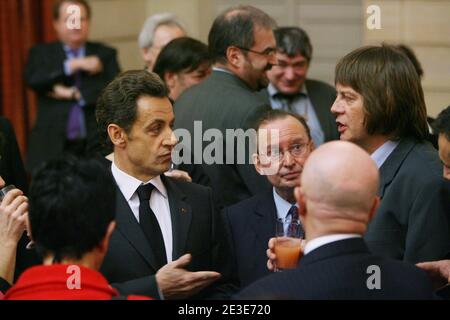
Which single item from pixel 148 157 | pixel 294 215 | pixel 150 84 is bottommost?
pixel 294 215

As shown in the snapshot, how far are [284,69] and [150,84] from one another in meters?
2.66

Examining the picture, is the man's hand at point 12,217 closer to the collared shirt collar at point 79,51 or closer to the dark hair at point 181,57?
the dark hair at point 181,57

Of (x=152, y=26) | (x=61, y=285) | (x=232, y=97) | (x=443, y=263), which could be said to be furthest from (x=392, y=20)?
(x=61, y=285)

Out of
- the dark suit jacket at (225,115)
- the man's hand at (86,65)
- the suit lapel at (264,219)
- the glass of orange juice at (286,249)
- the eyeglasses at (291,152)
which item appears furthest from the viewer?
the man's hand at (86,65)

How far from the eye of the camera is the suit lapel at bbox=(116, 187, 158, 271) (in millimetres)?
3893

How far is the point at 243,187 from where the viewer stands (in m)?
5.17

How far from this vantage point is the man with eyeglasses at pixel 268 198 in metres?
4.31

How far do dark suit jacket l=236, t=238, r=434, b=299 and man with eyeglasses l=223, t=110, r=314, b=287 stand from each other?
110 cm

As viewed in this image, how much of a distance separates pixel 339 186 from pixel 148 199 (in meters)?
1.14

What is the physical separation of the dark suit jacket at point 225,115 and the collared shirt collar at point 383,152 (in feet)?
2.88

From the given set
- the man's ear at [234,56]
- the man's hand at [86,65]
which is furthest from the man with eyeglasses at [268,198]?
the man's hand at [86,65]

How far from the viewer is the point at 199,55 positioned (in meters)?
5.86
